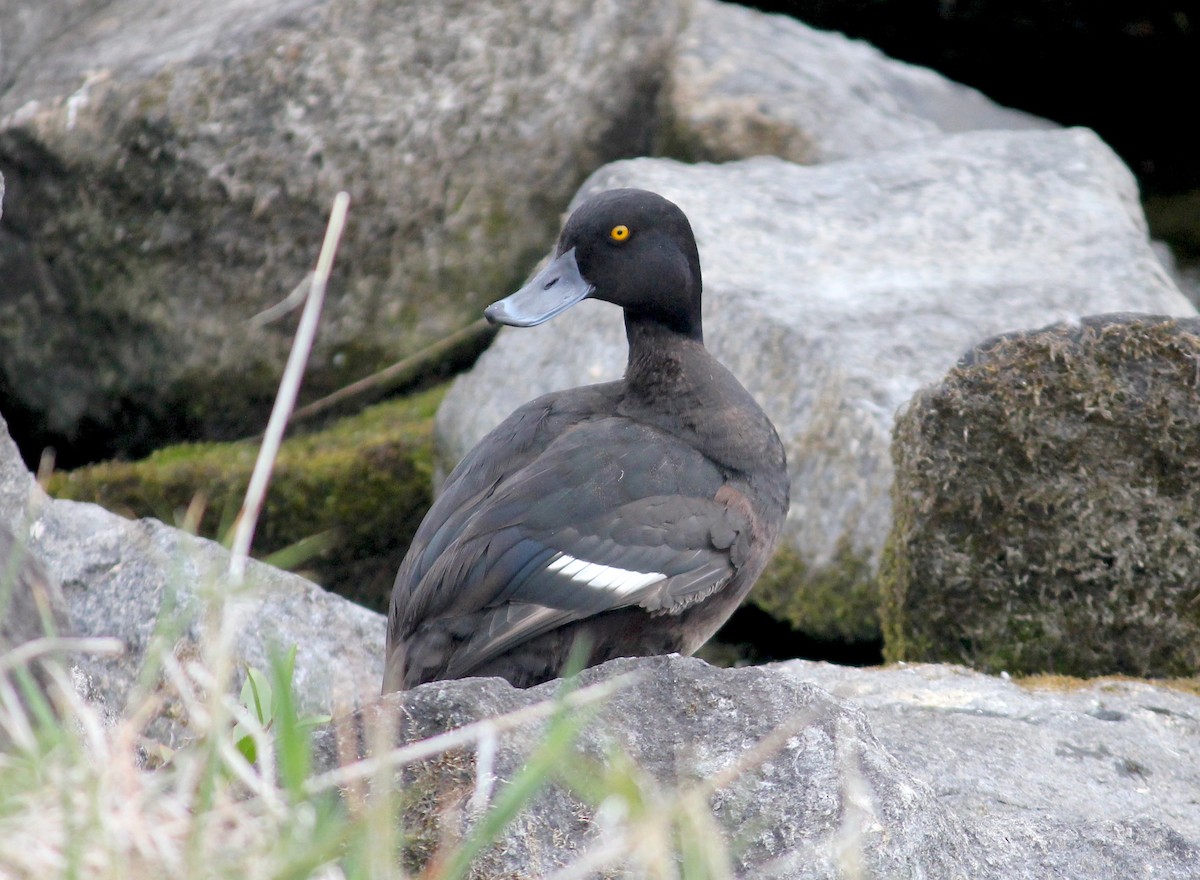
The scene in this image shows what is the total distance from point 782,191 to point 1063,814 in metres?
3.96

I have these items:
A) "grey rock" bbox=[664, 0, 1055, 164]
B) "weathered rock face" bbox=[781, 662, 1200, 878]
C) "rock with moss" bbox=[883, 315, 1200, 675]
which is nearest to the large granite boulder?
"grey rock" bbox=[664, 0, 1055, 164]

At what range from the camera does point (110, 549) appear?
14.1ft

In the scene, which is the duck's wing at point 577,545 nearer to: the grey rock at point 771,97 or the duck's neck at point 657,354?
the duck's neck at point 657,354

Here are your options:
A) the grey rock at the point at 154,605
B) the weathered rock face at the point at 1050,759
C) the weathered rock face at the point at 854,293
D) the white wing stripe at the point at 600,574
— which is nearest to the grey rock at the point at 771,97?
the weathered rock face at the point at 854,293

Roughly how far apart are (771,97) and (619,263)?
3169 mm

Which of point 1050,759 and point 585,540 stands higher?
point 585,540

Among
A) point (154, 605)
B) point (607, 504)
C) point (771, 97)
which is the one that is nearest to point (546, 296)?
point (607, 504)

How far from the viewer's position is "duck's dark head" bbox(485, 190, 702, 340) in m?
4.59

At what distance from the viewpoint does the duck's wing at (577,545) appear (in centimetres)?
379

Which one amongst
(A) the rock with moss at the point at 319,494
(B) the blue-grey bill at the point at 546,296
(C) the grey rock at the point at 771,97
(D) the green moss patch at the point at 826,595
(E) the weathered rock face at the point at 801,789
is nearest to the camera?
(E) the weathered rock face at the point at 801,789

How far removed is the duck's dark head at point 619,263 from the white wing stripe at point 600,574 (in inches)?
37.1

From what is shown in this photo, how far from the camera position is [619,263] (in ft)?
15.2

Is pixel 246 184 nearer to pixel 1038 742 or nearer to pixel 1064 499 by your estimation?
pixel 1064 499

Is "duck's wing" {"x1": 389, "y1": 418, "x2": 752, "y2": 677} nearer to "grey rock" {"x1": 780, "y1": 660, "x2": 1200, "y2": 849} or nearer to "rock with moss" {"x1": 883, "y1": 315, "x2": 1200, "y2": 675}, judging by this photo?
"grey rock" {"x1": 780, "y1": 660, "x2": 1200, "y2": 849}
